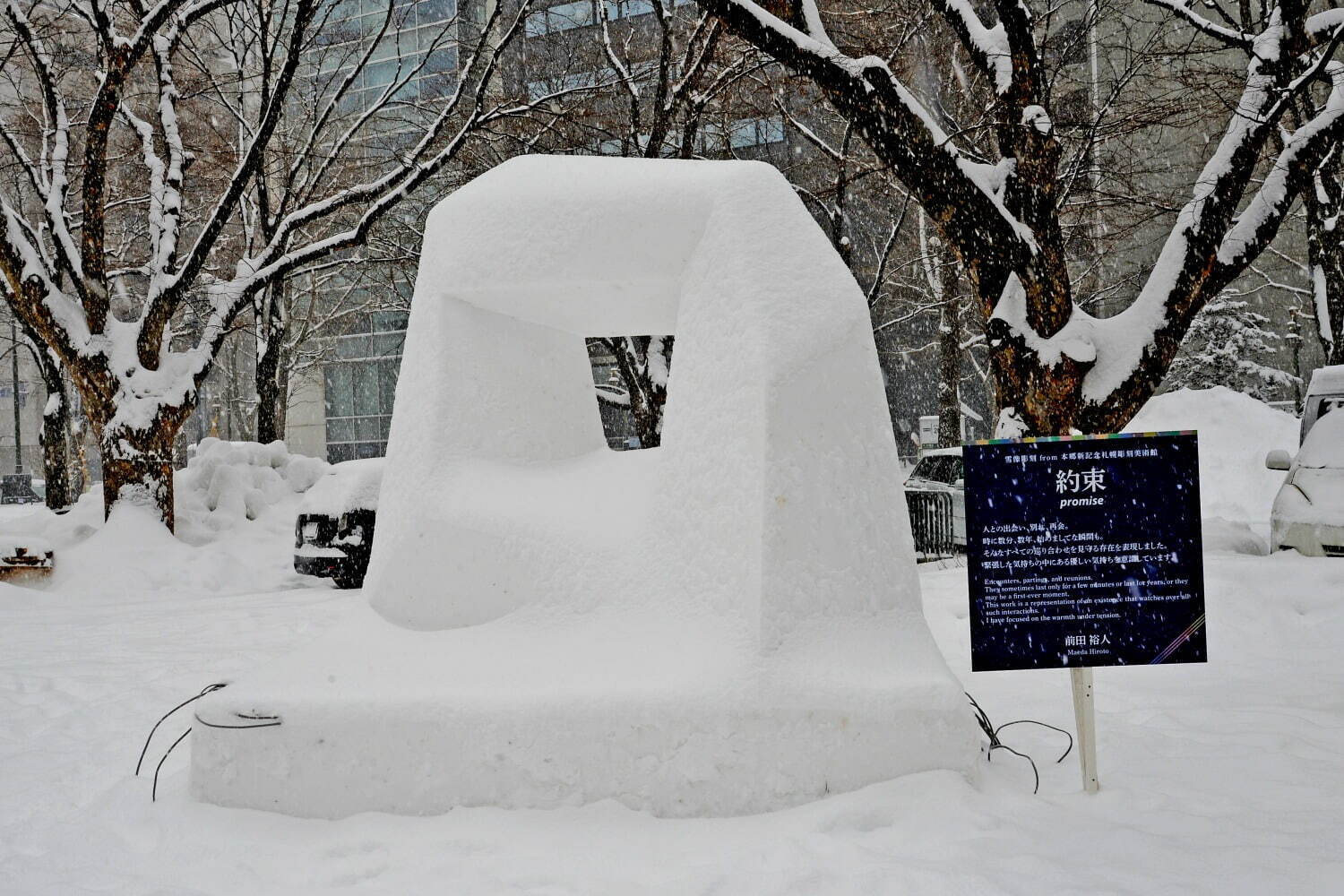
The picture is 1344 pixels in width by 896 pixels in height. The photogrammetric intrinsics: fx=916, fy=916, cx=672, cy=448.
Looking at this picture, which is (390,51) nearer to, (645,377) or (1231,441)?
(645,377)

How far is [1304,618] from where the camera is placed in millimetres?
6926

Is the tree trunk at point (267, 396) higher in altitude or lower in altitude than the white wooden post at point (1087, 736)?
higher

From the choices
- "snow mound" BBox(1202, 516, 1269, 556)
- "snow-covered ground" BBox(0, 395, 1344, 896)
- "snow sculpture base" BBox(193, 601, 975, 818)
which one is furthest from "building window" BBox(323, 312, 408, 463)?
"snow sculpture base" BBox(193, 601, 975, 818)

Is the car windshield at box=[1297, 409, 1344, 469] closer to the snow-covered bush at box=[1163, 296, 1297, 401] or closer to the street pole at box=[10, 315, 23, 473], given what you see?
the snow-covered bush at box=[1163, 296, 1297, 401]

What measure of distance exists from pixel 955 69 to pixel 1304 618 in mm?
9838

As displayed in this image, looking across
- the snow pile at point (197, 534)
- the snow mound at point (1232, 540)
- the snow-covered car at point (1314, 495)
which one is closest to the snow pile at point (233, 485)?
the snow pile at point (197, 534)

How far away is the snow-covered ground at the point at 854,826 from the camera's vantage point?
3.01m

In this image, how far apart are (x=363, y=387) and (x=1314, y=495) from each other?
27.3 meters

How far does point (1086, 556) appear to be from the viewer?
366cm

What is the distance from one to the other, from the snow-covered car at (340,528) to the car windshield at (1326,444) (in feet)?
31.9

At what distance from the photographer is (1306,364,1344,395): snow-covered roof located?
965cm

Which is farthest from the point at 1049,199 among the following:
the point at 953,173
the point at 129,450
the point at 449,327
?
the point at 129,450

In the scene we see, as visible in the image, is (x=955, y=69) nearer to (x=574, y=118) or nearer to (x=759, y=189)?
(x=574, y=118)

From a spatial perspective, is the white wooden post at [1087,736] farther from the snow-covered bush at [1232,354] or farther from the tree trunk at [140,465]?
the snow-covered bush at [1232,354]
